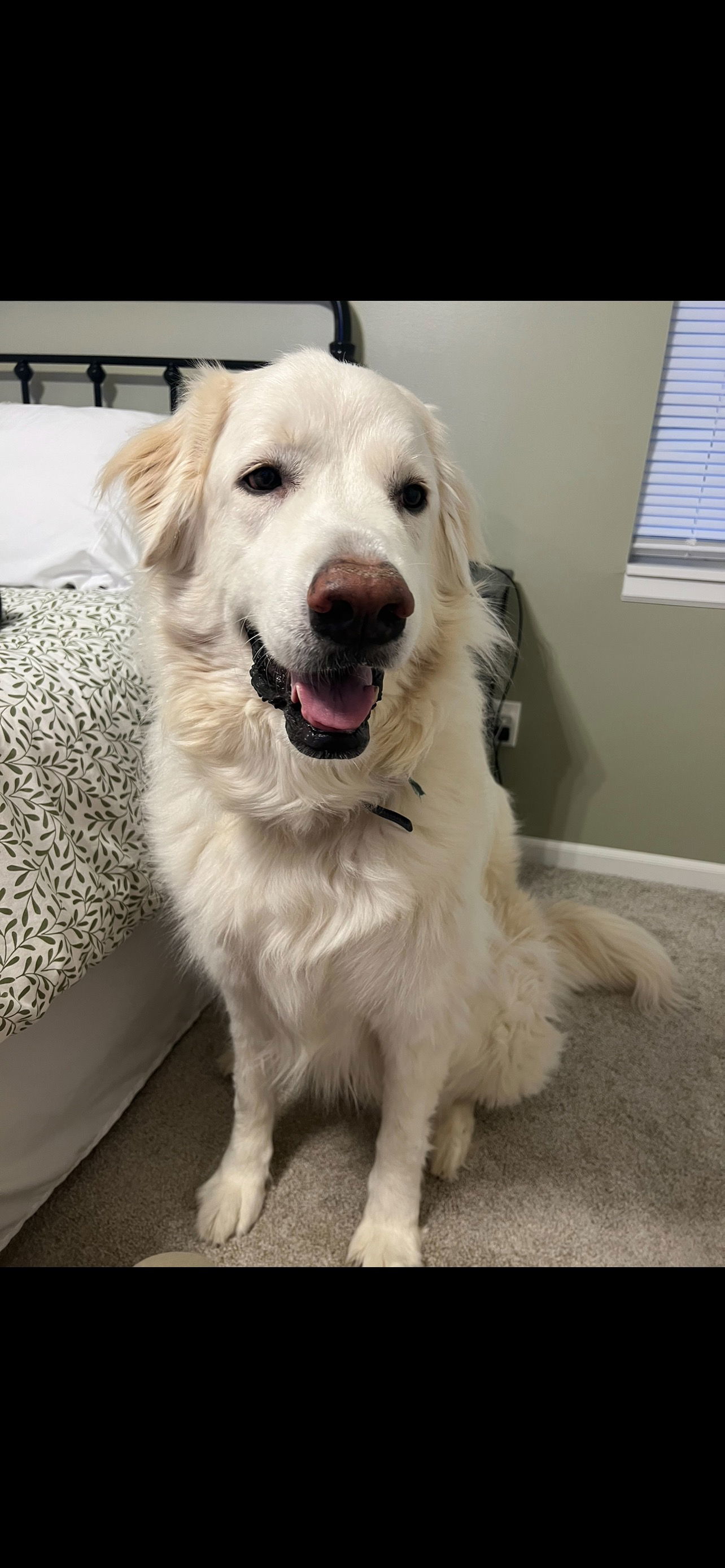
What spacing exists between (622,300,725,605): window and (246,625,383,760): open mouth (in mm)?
1653

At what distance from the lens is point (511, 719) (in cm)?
250

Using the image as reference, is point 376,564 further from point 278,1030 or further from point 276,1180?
point 276,1180

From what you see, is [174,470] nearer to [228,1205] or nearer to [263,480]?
[263,480]

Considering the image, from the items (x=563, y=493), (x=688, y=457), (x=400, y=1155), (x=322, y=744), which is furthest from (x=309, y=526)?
(x=688, y=457)

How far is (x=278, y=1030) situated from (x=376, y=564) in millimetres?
803

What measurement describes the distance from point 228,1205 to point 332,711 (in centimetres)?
95

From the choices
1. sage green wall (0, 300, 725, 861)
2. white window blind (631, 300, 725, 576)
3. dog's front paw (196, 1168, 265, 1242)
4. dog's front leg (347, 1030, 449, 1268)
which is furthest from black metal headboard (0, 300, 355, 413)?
dog's front paw (196, 1168, 265, 1242)

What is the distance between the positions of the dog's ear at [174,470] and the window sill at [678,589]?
1561mm

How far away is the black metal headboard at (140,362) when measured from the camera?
7.08 ft

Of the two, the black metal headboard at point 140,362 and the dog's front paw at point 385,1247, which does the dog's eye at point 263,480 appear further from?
the black metal headboard at point 140,362

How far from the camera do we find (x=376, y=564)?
2.66 feet

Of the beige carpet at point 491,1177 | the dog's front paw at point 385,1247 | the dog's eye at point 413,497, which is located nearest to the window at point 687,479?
the beige carpet at point 491,1177

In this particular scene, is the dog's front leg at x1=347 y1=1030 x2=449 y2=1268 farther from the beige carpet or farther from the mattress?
the mattress
